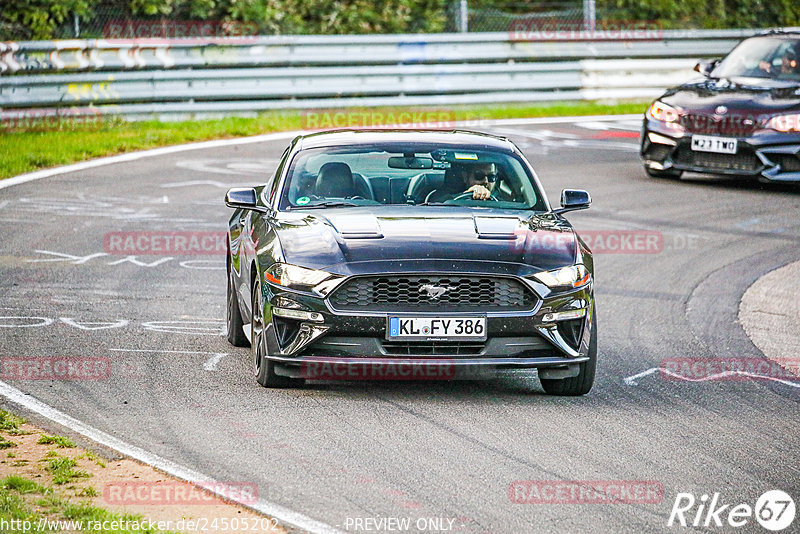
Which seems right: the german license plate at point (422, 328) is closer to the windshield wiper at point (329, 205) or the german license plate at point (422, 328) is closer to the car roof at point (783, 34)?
the windshield wiper at point (329, 205)

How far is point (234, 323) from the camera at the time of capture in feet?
30.6

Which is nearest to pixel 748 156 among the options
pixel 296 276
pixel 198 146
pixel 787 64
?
pixel 787 64

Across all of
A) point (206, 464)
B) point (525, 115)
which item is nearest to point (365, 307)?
point (206, 464)

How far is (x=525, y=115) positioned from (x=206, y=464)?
730 inches

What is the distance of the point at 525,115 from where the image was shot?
24312 millimetres

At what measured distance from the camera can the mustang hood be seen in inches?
301

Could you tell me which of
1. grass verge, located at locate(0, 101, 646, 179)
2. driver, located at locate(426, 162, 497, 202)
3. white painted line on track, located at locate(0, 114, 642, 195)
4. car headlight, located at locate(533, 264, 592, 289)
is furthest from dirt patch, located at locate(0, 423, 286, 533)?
grass verge, located at locate(0, 101, 646, 179)

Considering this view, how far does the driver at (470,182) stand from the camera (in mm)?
8906

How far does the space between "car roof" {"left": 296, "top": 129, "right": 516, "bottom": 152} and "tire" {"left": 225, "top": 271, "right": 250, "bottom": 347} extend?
1109 mm

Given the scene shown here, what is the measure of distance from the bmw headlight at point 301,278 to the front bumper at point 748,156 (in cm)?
1011

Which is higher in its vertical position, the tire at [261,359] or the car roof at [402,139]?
the car roof at [402,139]

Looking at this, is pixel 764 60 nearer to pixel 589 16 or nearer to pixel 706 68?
pixel 706 68

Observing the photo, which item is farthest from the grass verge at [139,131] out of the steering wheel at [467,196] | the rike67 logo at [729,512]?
the rike67 logo at [729,512]

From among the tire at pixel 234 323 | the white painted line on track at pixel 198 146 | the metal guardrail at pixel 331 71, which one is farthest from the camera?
the metal guardrail at pixel 331 71
